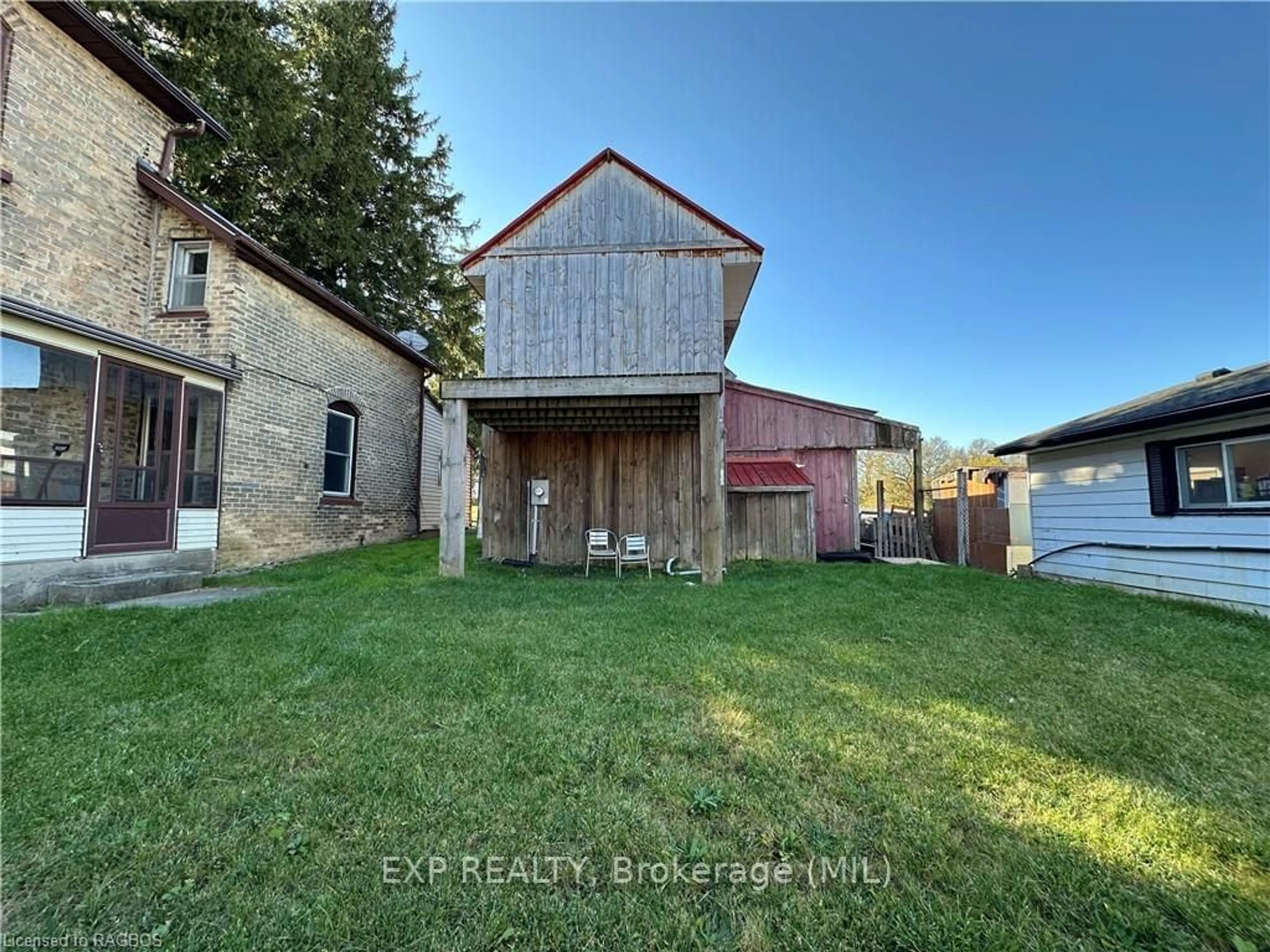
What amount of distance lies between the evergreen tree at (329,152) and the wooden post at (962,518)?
→ 563 inches

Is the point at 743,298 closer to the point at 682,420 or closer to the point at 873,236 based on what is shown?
the point at 682,420

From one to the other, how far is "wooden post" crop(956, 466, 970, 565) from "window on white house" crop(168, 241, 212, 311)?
48.0 ft

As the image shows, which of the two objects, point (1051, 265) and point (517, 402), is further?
point (1051, 265)

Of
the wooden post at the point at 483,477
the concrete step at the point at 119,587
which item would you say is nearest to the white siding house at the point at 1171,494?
the wooden post at the point at 483,477

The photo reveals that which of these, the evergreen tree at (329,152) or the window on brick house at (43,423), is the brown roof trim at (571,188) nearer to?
the window on brick house at (43,423)

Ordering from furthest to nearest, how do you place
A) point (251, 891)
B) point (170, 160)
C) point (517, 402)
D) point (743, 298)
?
point (743, 298) → point (170, 160) → point (517, 402) → point (251, 891)

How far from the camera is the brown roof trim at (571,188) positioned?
8.10m

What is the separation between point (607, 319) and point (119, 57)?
8.16 m

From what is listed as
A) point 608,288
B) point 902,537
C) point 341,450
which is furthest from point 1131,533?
point 341,450

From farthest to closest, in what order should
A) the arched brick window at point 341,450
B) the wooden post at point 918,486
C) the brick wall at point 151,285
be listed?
the wooden post at point 918,486, the arched brick window at point 341,450, the brick wall at point 151,285

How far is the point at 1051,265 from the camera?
1405cm

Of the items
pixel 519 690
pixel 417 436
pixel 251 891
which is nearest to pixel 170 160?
pixel 417 436

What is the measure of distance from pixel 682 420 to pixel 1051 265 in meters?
12.7

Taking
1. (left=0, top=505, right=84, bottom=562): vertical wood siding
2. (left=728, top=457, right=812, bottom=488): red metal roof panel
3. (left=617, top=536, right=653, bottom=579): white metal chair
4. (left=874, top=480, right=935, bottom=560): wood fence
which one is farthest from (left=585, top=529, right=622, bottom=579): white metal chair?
(left=0, top=505, right=84, bottom=562): vertical wood siding
